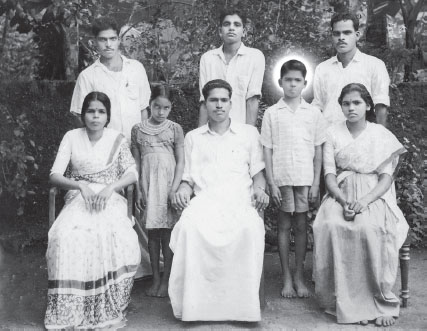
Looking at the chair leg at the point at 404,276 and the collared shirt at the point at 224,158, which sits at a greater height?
the collared shirt at the point at 224,158

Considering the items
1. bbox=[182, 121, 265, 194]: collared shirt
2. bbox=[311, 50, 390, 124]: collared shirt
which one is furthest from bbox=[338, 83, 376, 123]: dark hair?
bbox=[182, 121, 265, 194]: collared shirt

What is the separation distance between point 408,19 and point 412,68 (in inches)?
22.3

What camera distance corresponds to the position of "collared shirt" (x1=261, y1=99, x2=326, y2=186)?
15.5ft

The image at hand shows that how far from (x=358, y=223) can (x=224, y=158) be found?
1076 millimetres

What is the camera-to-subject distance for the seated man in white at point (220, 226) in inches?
167

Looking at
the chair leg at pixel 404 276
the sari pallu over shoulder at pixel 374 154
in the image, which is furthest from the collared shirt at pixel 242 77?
the chair leg at pixel 404 276

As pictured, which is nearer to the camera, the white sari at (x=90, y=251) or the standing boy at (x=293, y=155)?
the white sari at (x=90, y=251)

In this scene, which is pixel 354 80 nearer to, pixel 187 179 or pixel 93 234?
pixel 187 179

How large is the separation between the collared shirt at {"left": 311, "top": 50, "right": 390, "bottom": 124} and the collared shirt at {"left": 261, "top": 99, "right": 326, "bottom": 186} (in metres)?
0.23

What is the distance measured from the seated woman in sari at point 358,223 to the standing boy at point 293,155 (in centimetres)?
13

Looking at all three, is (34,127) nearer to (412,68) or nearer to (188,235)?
(188,235)

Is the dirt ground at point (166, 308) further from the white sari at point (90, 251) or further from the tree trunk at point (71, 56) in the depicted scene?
the tree trunk at point (71, 56)

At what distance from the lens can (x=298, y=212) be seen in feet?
15.9

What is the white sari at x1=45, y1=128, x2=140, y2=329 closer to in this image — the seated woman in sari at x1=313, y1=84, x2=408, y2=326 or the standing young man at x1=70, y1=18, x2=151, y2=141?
the standing young man at x1=70, y1=18, x2=151, y2=141
